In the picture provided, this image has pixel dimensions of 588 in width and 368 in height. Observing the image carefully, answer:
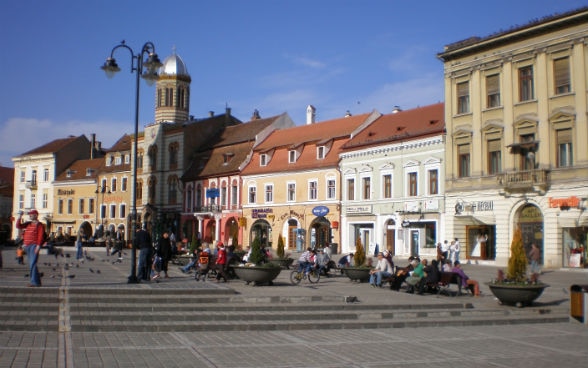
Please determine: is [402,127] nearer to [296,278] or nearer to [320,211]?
[320,211]

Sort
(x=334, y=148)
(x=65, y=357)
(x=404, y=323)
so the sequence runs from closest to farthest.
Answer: (x=65, y=357), (x=404, y=323), (x=334, y=148)

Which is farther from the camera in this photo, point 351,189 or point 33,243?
point 351,189

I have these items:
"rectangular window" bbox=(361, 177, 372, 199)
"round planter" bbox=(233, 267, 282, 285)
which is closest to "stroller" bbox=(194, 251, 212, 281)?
"round planter" bbox=(233, 267, 282, 285)

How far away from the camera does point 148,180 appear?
66562 mm

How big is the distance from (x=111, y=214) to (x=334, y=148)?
110 ft

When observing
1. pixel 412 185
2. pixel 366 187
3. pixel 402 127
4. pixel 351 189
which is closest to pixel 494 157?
pixel 412 185

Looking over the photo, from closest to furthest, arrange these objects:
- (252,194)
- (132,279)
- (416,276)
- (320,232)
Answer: (132,279) → (416,276) → (320,232) → (252,194)

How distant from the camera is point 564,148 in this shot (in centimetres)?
3209

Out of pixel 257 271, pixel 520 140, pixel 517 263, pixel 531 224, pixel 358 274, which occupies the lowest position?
pixel 358 274

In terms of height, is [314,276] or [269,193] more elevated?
[269,193]

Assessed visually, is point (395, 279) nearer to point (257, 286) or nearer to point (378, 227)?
point (257, 286)

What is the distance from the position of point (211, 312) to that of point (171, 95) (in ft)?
184

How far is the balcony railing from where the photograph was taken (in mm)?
32312

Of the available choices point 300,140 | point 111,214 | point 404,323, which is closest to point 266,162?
point 300,140
